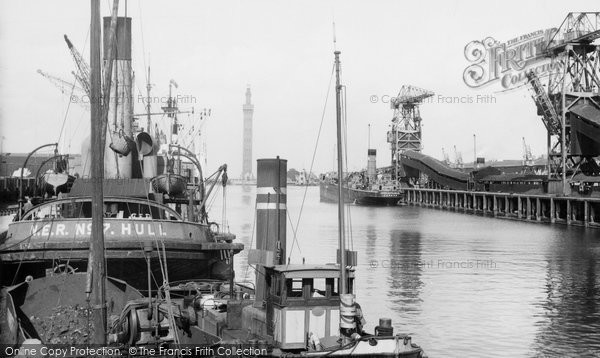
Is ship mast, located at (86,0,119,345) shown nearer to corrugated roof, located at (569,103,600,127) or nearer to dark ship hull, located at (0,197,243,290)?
dark ship hull, located at (0,197,243,290)

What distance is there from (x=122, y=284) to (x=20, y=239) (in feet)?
17.6

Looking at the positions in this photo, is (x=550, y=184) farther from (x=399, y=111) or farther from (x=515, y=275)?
(x=399, y=111)

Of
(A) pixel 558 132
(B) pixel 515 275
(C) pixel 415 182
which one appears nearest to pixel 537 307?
(B) pixel 515 275

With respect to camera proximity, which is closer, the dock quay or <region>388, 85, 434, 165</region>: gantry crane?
the dock quay

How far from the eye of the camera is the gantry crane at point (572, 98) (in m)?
77.0

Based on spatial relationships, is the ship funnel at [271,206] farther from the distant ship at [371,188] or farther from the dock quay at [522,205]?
the distant ship at [371,188]

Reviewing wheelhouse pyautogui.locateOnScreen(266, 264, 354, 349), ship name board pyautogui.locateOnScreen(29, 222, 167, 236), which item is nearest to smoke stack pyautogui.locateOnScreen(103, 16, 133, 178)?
ship name board pyautogui.locateOnScreen(29, 222, 167, 236)

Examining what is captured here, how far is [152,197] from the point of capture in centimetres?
2880

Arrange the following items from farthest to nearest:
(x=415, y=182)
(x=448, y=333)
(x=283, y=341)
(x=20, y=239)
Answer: (x=415, y=182)
(x=448, y=333)
(x=20, y=239)
(x=283, y=341)

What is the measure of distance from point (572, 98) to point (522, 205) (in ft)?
61.2

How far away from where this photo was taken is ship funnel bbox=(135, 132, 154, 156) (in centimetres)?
3062

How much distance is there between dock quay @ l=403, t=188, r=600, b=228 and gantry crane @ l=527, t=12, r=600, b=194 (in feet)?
10.2

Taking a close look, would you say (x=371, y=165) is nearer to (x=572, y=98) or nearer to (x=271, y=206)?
(x=572, y=98)

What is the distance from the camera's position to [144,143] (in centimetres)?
3106
